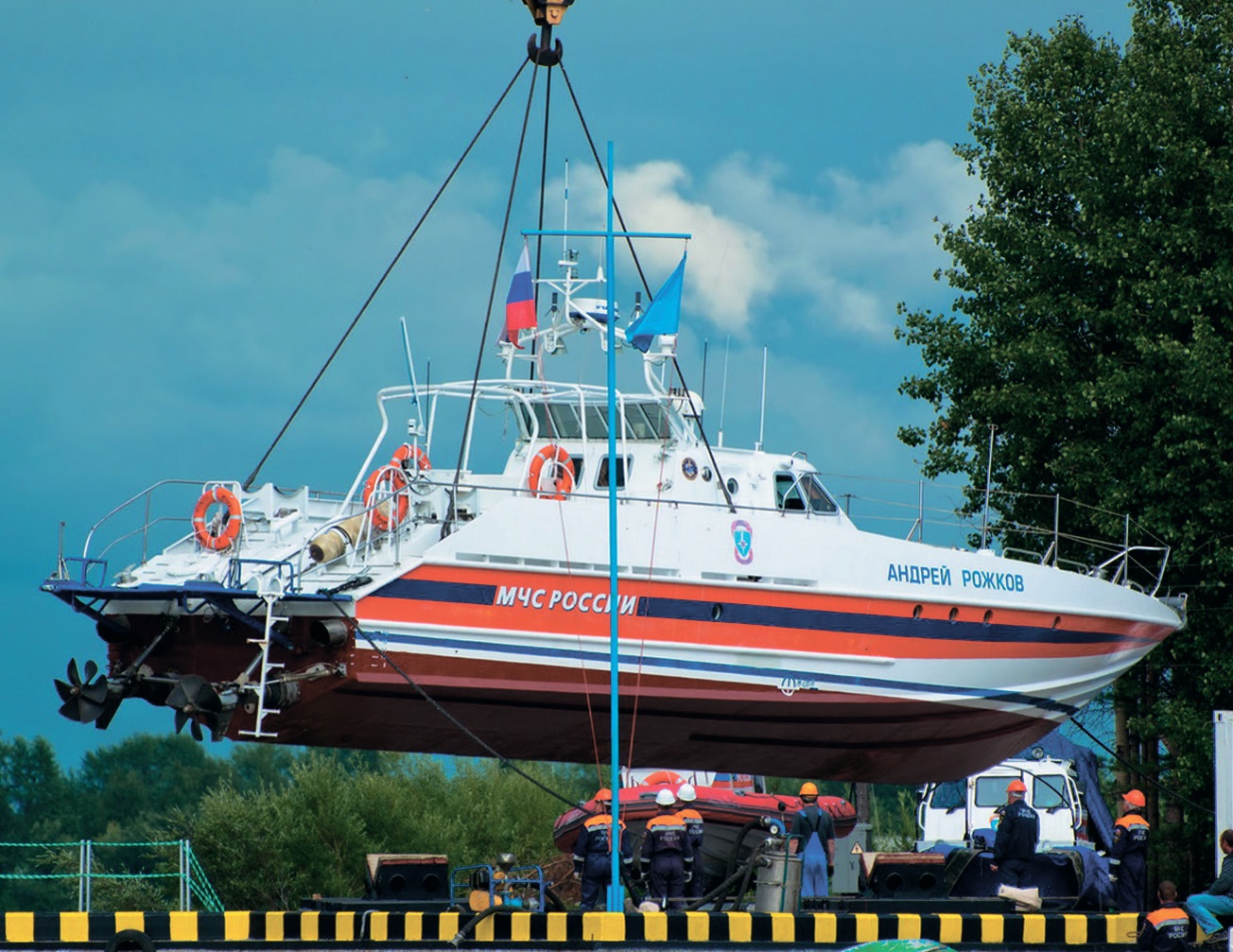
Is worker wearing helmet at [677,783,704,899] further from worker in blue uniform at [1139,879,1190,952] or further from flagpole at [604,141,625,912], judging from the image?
worker in blue uniform at [1139,879,1190,952]

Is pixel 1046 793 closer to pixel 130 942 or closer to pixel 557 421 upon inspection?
pixel 557 421

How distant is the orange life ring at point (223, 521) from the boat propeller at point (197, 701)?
5.76ft

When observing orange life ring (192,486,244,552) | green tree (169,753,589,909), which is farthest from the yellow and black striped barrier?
green tree (169,753,589,909)

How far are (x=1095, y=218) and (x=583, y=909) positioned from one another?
13629 millimetres

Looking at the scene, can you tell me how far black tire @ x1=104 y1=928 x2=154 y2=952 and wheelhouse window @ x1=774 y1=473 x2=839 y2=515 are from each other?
31.5 ft

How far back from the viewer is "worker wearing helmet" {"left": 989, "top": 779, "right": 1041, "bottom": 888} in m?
16.0

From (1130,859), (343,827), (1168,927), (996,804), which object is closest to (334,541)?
(1130,859)

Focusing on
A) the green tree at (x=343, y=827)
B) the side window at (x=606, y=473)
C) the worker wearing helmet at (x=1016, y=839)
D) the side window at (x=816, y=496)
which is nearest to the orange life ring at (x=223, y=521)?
the side window at (x=606, y=473)

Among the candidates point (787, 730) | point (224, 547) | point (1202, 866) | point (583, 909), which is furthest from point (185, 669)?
point (1202, 866)

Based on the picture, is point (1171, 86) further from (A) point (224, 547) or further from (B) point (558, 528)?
(A) point (224, 547)

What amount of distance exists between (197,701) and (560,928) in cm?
484

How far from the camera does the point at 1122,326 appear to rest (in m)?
23.9

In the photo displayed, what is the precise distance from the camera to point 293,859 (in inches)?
1310

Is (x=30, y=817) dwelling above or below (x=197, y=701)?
below
